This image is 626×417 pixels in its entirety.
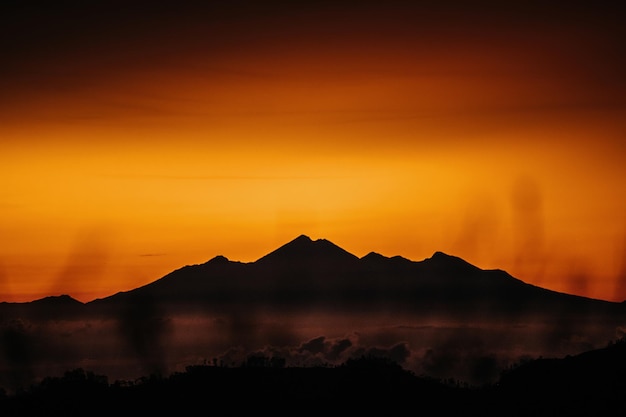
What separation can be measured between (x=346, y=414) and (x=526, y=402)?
3098 cm

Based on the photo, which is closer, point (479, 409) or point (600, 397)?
point (600, 397)

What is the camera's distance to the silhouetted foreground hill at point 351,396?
16250 centimetres

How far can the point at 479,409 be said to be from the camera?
573 ft

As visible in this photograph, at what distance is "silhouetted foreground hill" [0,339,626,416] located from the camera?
162 metres

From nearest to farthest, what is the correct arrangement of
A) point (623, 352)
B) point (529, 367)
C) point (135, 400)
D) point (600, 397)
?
point (600, 397)
point (623, 352)
point (529, 367)
point (135, 400)

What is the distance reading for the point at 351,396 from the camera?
626 feet

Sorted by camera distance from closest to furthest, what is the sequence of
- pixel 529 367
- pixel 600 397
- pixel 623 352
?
pixel 600 397 → pixel 623 352 → pixel 529 367

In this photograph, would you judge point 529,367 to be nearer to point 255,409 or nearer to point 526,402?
point 526,402

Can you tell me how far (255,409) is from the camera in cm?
18538

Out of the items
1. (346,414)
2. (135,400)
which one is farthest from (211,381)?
(346,414)

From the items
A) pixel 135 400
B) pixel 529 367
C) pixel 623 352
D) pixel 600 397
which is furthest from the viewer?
pixel 135 400

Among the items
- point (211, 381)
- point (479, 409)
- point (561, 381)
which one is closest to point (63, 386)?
point (211, 381)

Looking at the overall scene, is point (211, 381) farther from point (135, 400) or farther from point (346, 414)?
point (346, 414)

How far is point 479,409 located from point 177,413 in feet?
162
